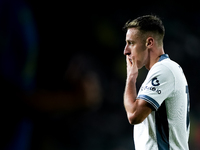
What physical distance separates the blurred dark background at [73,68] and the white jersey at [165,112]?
5.21 ft

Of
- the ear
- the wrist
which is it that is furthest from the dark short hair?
the wrist

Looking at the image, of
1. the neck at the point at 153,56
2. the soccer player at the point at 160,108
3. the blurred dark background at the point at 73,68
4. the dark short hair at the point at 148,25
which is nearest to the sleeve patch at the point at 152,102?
the soccer player at the point at 160,108

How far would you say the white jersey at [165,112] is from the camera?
177 cm

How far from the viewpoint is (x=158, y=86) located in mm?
1757

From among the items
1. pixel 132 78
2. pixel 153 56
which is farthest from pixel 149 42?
pixel 132 78

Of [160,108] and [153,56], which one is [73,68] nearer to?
[153,56]

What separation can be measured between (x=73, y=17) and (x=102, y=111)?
1914mm

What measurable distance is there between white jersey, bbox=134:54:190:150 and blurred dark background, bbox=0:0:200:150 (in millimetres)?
1589

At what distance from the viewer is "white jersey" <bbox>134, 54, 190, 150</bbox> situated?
69.5 inches

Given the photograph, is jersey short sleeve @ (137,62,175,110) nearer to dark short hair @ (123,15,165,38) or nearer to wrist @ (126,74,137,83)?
wrist @ (126,74,137,83)

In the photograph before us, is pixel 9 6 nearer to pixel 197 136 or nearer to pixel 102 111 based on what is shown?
pixel 102 111

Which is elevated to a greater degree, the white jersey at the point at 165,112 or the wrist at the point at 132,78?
the wrist at the point at 132,78

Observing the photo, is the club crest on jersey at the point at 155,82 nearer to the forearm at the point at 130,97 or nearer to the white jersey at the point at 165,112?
the white jersey at the point at 165,112

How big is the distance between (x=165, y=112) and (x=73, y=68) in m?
3.01
